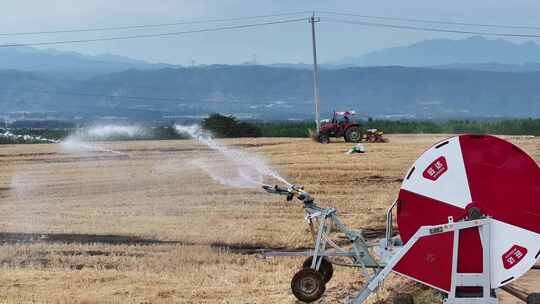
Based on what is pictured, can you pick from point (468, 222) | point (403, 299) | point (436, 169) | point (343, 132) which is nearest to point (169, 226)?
point (403, 299)

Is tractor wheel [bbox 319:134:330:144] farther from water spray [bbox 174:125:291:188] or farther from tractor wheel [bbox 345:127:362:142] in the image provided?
water spray [bbox 174:125:291:188]

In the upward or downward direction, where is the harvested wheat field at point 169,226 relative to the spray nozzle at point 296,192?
downward

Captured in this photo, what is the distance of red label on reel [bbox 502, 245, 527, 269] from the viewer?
10.4 metres

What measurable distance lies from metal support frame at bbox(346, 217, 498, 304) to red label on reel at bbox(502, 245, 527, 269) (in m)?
0.34

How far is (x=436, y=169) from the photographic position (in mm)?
10703

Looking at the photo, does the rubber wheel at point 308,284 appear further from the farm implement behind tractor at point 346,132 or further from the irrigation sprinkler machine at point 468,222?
the farm implement behind tractor at point 346,132

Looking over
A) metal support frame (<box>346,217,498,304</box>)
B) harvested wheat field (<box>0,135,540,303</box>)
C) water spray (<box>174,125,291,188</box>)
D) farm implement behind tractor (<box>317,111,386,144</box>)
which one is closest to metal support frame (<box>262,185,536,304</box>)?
metal support frame (<box>346,217,498,304</box>)

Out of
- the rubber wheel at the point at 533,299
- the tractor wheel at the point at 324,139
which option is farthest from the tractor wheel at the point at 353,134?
the rubber wheel at the point at 533,299

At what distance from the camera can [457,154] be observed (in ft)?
35.0

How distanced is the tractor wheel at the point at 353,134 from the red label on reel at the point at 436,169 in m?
34.0

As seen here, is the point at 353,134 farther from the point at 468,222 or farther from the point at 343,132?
the point at 468,222

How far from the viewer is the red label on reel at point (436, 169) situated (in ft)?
35.0

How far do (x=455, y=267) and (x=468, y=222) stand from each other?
0.63 metres

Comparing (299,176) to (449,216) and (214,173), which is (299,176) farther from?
(449,216)
